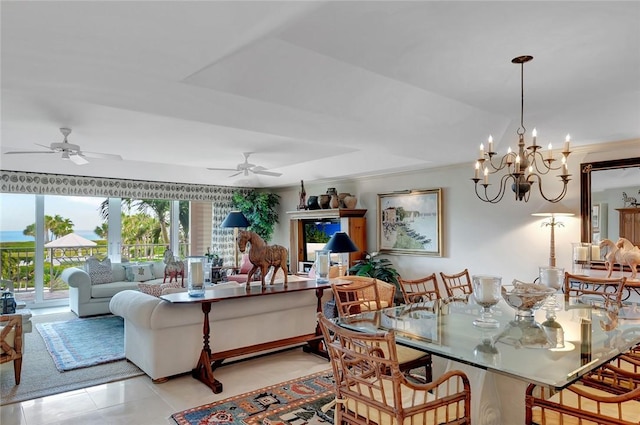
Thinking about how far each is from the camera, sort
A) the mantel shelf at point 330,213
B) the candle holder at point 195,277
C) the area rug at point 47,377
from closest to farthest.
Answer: the area rug at point 47,377, the candle holder at point 195,277, the mantel shelf at point 330,213

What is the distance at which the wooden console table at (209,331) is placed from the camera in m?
3.53

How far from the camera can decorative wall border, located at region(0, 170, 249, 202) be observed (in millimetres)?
6504

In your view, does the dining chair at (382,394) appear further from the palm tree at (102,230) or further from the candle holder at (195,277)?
the palm tree at (102,230)

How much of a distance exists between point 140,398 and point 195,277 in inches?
41.6

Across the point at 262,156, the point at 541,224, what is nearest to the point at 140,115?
the point at 262,156

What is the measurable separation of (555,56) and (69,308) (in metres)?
7.84

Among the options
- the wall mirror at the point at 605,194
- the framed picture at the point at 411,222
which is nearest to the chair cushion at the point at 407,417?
the wall mirror at the point at 605,194

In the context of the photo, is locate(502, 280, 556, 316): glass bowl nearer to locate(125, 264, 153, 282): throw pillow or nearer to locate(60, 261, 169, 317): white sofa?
locate(60, 261, 169, 317): white sofa

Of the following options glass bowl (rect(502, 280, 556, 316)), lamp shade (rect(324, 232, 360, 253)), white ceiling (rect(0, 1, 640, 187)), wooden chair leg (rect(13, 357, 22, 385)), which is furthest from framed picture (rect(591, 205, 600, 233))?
wooden chair leg (rect(13, 357, 22, 385))

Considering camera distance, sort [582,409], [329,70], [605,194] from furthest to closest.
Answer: [605,194], [329,70], [582,409]

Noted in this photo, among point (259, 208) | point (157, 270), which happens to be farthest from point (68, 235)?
point (259, 208)

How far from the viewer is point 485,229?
5.60m

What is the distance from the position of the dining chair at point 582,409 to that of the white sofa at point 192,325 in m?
2.71

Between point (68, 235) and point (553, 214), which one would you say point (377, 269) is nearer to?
point (553, 214)
